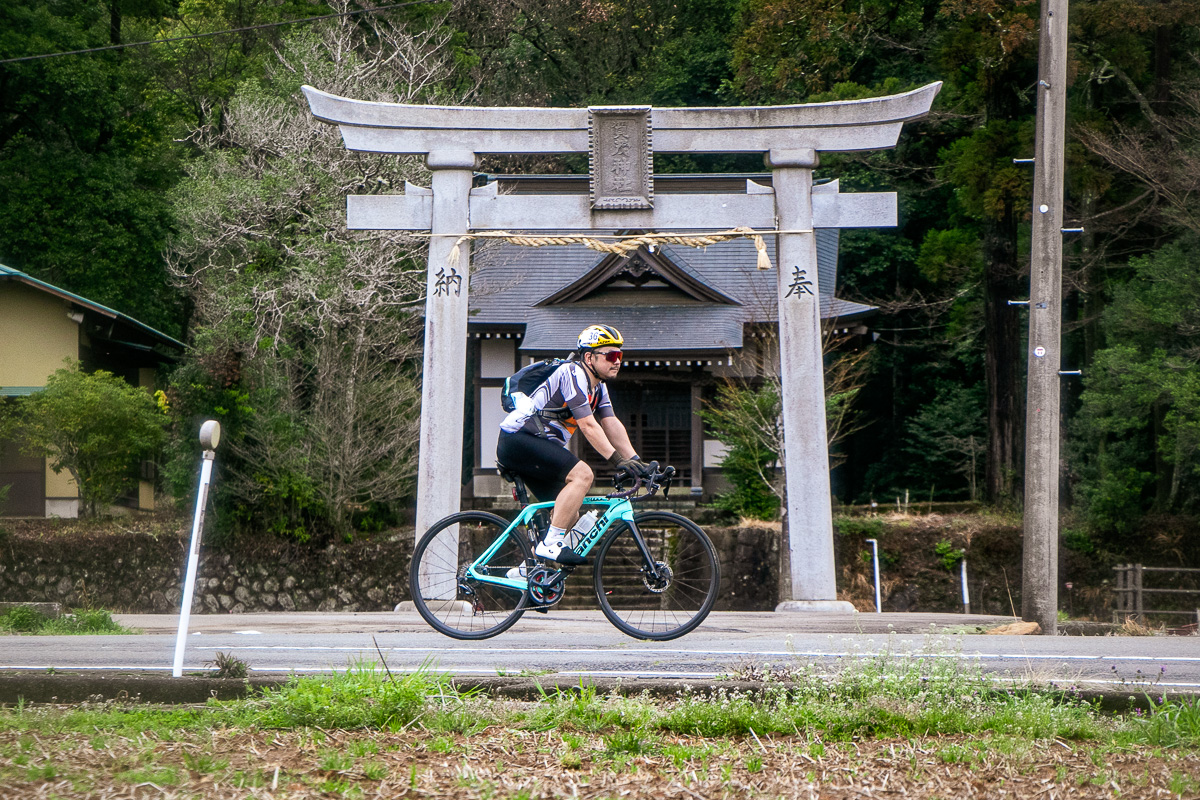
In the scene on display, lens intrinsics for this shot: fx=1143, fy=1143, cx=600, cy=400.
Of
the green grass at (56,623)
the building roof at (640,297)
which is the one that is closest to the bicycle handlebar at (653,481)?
the green grass at (56,623)

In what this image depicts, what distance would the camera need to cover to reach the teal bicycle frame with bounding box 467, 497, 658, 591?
749cm

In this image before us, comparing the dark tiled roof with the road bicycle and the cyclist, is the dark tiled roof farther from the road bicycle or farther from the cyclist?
the cyclist

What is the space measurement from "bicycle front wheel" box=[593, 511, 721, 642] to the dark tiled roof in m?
18.4

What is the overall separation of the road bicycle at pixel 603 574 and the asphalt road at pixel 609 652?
0.20 meters

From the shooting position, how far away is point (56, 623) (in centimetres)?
1225

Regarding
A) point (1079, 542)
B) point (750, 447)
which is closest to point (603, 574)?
point (750, 447)

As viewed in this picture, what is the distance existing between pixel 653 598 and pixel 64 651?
4156 mm

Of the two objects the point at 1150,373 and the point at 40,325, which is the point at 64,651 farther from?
the point at 40,325

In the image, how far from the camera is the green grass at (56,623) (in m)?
11.9

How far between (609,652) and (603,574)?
684 mm

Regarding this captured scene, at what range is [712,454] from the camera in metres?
28.6

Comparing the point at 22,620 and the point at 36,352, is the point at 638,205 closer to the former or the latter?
the point at 22,620

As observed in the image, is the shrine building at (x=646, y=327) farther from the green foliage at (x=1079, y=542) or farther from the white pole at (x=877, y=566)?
the green foliage at (x=1079, y=542)

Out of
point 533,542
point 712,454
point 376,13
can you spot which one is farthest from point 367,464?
point 533,542
